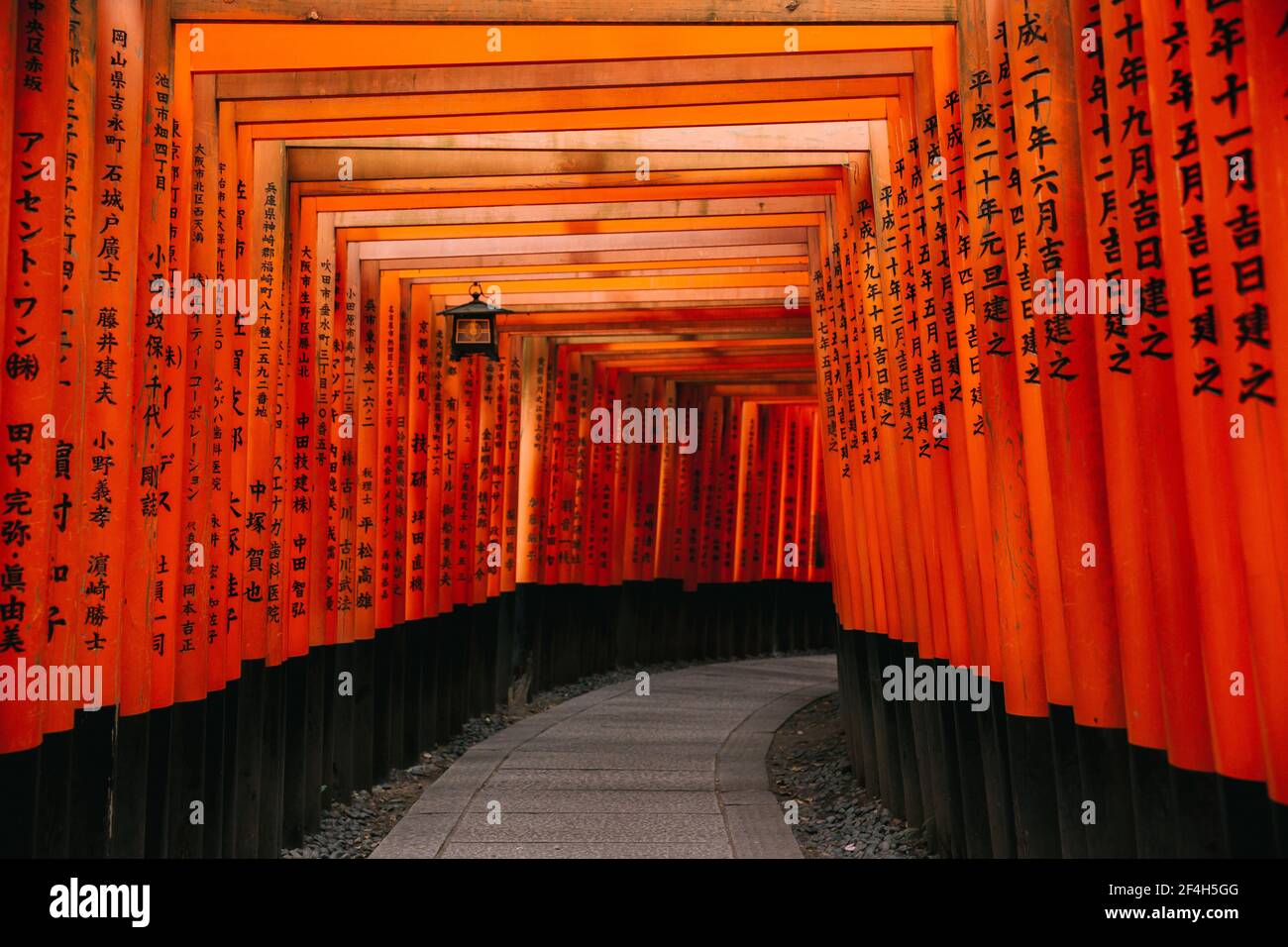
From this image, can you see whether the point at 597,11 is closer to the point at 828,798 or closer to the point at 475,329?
the point at 475,329

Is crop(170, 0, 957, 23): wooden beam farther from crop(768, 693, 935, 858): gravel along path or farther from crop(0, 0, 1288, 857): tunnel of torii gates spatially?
crop(768, 693, 935, 858): gravel along path

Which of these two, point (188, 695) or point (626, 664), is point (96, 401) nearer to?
point (188, 695)

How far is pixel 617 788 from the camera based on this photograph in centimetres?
775

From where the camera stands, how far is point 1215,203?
2658 mm

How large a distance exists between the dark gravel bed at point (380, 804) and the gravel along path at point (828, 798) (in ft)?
9.12

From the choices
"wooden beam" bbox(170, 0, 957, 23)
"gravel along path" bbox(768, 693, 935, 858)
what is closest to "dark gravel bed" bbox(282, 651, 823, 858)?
"gravel along path" bbox(768, 693, 935, 858)

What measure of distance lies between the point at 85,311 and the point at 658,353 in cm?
970

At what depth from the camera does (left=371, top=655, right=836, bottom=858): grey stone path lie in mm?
6285

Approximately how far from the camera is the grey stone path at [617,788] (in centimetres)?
629

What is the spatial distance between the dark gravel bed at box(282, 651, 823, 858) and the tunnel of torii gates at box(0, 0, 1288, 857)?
20 cm

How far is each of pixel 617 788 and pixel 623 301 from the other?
196 inches

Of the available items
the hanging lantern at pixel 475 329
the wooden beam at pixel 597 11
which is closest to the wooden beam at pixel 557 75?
the wooden beam at pixel 597 11

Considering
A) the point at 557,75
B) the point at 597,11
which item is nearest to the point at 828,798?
the point at 557,75

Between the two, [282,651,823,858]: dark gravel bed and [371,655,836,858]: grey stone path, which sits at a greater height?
[371,655,836,858]: grey stone path
